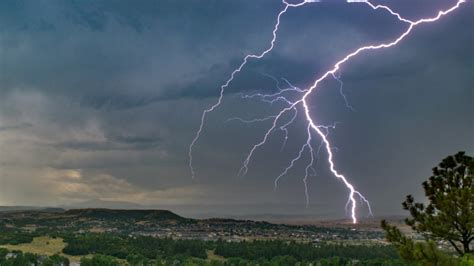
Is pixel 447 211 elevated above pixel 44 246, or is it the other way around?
pixel 447 211

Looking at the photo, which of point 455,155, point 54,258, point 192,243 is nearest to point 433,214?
point 455,155

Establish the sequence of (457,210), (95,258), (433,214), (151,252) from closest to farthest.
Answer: (457,210) → (433,214) → (95,258) → (151,252)

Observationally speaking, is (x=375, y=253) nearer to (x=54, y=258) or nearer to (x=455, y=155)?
(x=54, y=258)

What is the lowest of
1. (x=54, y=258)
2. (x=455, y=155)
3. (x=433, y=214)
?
(x=54, y=258)

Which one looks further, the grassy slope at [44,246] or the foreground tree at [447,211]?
the grassy slope at [44,246]

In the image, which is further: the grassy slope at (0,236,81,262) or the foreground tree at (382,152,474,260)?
the grassy slope at (0,236,81,262)

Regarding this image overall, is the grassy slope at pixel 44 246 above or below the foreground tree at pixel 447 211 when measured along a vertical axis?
below

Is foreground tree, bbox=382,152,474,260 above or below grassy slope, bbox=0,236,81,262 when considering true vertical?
above

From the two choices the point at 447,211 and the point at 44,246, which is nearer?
the point at 447,211
